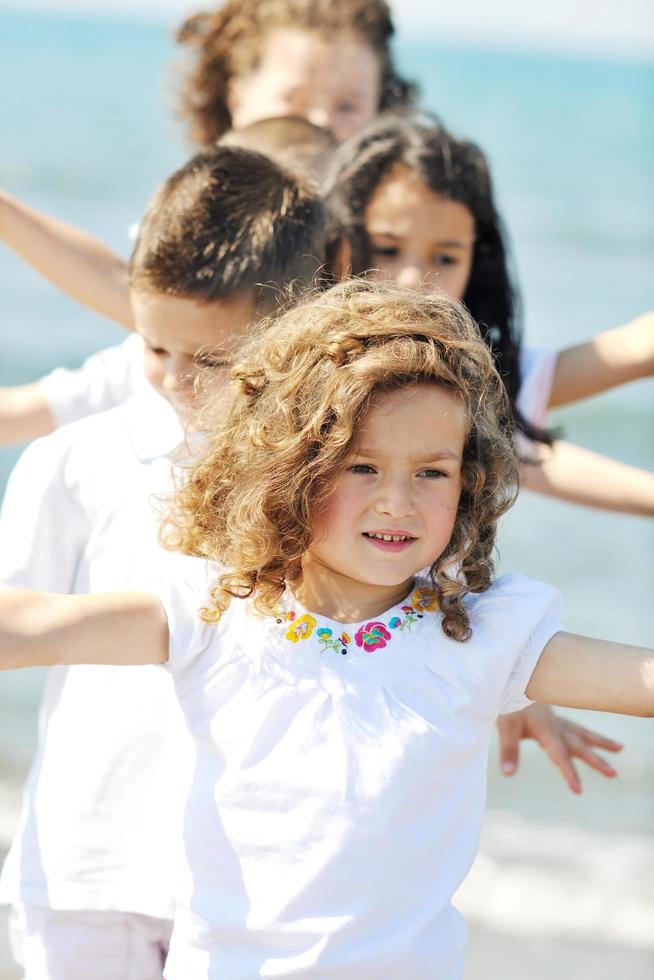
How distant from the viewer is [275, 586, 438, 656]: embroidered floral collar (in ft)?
5.79

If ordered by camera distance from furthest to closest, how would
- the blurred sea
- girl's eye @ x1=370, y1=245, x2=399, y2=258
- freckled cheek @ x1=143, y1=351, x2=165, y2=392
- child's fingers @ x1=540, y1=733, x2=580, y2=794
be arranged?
the blurred sea → girl's eye @ x1=370, y1=245, x2=399, y2=258 → child's fingers @ x1=540, y1=733, x2=580, y2=794 → freckled cheek @ x1=143, y1=351, x2=165, y2=392

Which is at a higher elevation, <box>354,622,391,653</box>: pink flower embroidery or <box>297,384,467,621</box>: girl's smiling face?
<box>297,384,467,621</box>: girl's smiling face

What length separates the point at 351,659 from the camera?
1.75 meters

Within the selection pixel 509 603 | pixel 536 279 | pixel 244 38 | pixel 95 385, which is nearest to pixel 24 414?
pixel 95 385

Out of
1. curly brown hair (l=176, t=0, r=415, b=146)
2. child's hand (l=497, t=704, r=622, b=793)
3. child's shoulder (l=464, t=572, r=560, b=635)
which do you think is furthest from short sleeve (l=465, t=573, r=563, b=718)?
curly brown hair (l=176, t=0, r=415, b=146)

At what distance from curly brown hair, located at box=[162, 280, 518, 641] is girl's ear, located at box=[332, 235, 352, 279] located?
86 centimetres

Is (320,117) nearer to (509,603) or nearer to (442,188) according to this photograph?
(442,188)

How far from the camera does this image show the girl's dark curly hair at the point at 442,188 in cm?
300

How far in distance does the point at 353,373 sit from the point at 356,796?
0.52 m

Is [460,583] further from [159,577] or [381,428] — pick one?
[159,577]

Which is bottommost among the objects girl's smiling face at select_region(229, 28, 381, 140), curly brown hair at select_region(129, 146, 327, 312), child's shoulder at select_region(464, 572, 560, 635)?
child's shoulder at select_region(464, 572, 560, 635)

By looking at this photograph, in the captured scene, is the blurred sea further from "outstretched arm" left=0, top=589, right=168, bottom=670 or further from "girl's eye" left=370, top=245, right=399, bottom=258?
"outstretched arm" left=0, top=589, right=168, bottom=670

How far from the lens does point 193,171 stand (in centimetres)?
230

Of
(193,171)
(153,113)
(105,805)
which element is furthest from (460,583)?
(153,113)
